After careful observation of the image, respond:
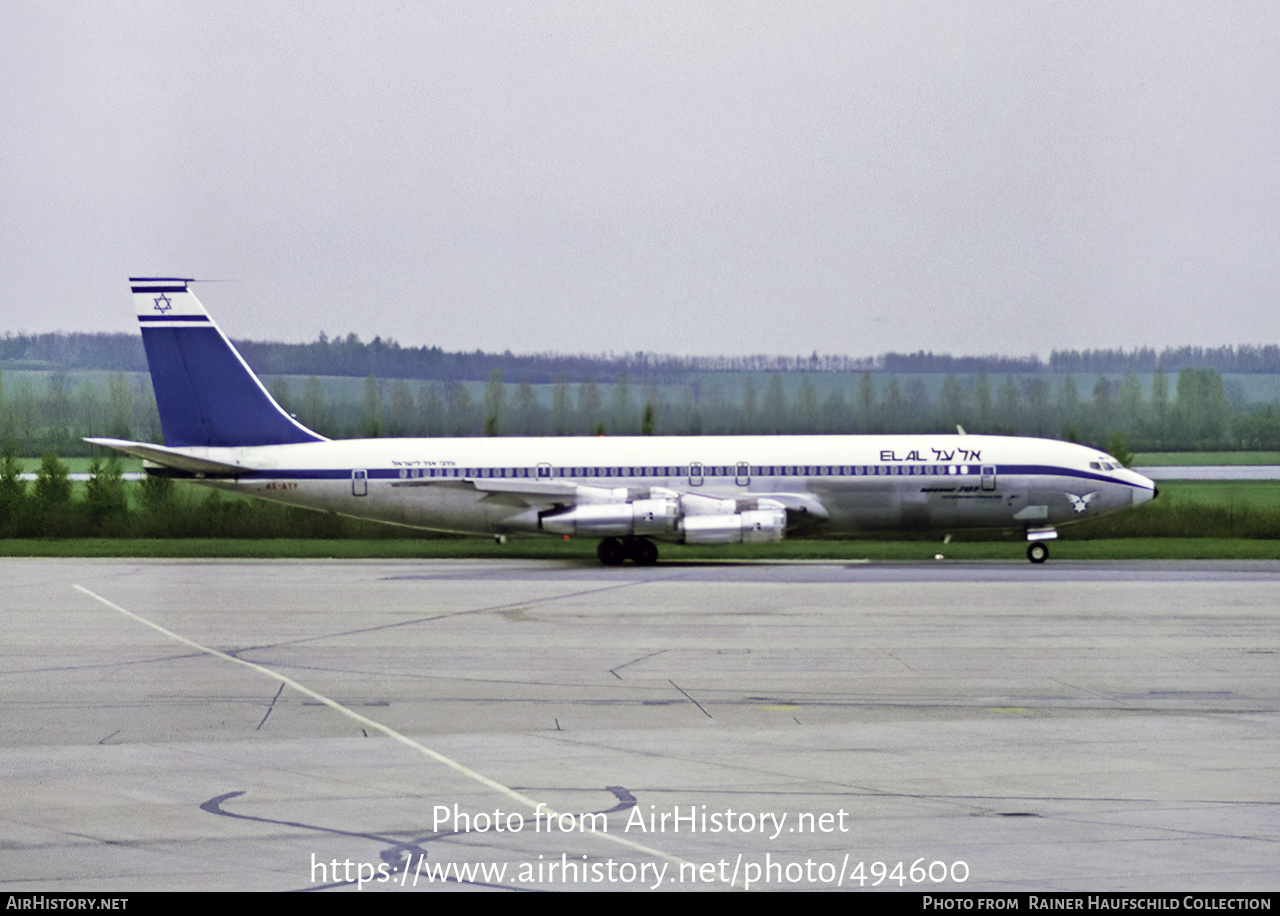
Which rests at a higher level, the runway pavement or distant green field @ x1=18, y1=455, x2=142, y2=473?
distant green field @ x1=18, y1=455, x2=142, y2=473

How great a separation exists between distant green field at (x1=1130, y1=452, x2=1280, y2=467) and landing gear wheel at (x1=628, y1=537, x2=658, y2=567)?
Answer: 867 inches

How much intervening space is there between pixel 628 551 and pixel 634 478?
240cm

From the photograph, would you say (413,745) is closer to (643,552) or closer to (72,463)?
(643,552)

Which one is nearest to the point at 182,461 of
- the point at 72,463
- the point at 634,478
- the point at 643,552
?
the point at 634,478

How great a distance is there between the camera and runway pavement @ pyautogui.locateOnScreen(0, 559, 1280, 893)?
9789 mm

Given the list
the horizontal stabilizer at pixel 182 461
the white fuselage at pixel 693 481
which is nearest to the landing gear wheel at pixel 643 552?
the white fuselage at pixel 693 481

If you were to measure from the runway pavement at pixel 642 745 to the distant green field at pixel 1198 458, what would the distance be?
26.9 meters

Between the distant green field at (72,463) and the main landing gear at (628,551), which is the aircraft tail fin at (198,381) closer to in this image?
the main landing gear at (628,551)

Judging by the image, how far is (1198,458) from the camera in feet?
179

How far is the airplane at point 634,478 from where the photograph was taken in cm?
4109

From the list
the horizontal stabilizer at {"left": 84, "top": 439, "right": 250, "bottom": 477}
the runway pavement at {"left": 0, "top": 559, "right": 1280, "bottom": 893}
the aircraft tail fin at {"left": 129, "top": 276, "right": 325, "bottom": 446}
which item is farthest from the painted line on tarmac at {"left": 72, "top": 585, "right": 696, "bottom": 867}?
the aircraft tail fin at {"left": 129, "top": 276, "right": 325, "bottom": 446}

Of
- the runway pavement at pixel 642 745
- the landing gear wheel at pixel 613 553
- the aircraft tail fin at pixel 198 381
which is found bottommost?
the landing gear wheel at pixel 613 553

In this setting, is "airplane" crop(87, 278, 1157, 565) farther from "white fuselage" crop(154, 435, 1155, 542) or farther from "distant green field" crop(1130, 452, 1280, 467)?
"distant green field" crop(1130, 452, 1280, 467)
